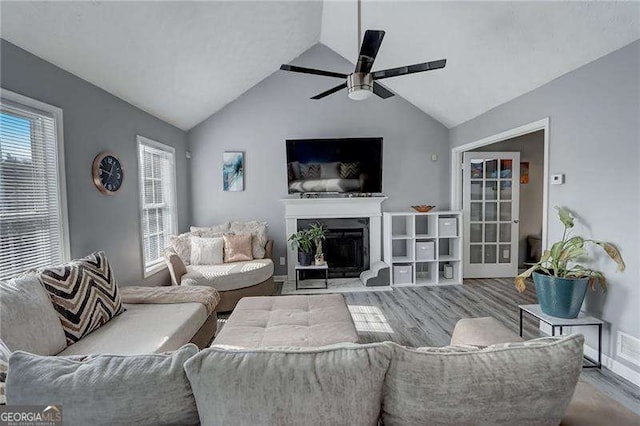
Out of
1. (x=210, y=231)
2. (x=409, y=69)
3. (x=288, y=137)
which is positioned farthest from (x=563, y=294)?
(x=210, y=231)

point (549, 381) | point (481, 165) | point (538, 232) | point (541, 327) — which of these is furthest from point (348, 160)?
point (549, 381)

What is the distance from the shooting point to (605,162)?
2.31 metres

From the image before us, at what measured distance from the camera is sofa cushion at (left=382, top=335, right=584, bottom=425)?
2.61ft

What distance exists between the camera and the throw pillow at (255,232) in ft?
13.7

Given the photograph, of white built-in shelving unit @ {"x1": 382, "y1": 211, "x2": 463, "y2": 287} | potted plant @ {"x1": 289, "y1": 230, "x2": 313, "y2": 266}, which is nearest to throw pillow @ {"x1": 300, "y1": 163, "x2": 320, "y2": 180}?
potted plant @ {"x1": 289, "y1": 230, "x2": 313, "y2": 266}

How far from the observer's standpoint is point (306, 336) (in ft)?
6.20

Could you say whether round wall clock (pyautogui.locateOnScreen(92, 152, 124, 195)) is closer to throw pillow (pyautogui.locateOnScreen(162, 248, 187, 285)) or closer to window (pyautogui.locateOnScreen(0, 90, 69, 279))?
window (pyautogui.locateOnScreen(0, 90, 69, 279))

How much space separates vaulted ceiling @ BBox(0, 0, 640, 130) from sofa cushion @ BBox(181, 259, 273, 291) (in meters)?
2.00

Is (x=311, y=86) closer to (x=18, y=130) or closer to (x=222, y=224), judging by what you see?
(x=222, y=224)

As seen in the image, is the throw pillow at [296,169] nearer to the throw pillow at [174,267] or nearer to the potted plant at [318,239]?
the potted plant at [318,239]

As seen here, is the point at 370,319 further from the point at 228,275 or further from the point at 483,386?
the point at 483,386

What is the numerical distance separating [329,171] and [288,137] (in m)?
0.87

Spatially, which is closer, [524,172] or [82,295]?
[82,295]

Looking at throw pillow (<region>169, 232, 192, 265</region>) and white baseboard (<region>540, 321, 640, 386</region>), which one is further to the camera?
throw pillow (<region>169, 232, 192, 265</region>)
